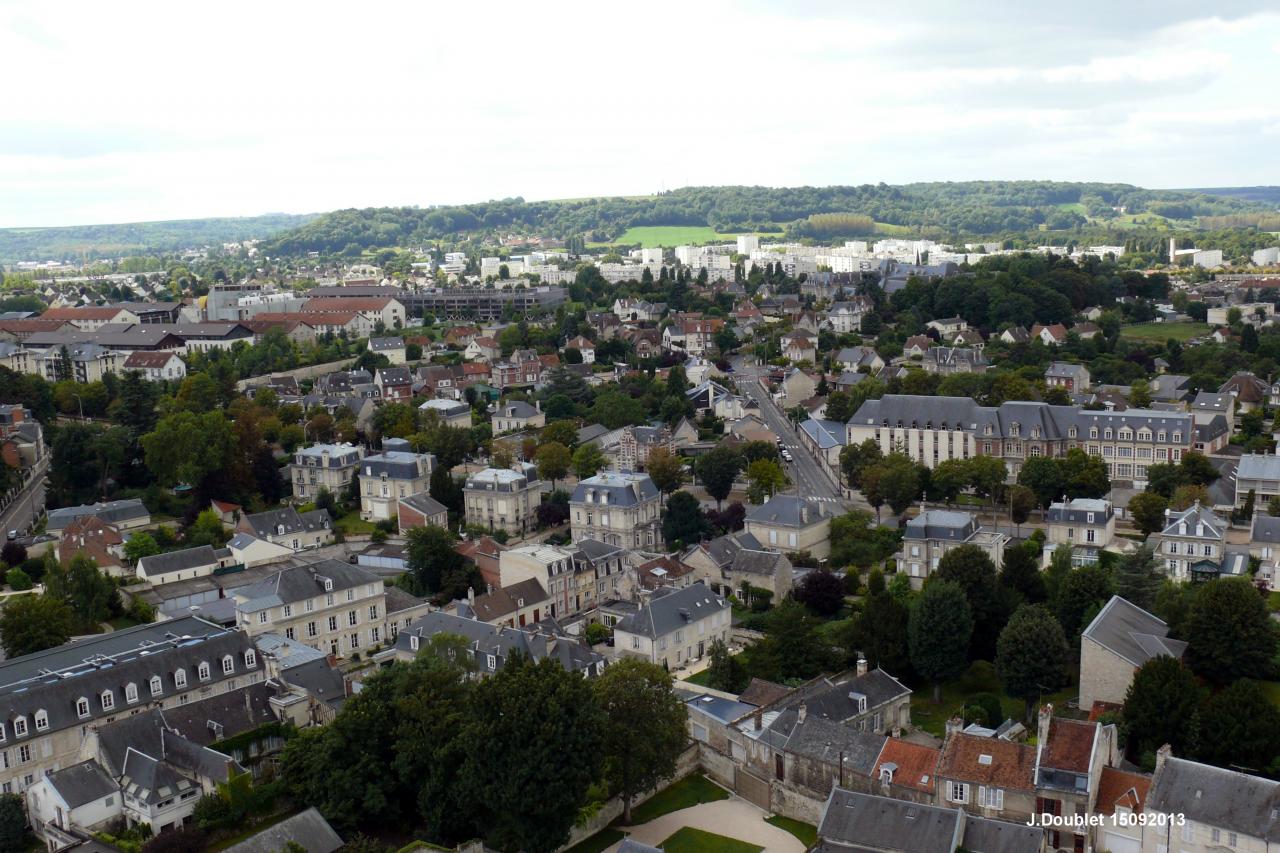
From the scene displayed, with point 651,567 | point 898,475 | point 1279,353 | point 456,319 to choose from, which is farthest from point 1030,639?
point 456,319

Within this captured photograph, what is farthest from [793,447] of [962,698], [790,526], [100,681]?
[100,681]

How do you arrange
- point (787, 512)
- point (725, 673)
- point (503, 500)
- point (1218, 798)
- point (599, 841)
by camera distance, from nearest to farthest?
point (1218, 798) → point (599, 841) → point (725, 673) → point (787, 512) → point (503, 500)

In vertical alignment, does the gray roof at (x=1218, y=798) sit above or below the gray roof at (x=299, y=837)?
above

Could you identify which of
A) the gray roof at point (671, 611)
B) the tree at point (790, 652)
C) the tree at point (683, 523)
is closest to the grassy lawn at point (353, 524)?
the tree at point (683, 523)

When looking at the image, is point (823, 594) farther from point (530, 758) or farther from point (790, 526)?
point (530, 758)

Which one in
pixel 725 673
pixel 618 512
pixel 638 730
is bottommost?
pixel 725 673

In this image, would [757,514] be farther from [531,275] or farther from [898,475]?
[531,275]

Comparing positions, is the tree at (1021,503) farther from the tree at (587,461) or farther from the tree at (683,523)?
the tree at (587,461)
